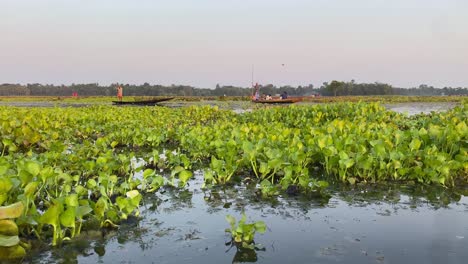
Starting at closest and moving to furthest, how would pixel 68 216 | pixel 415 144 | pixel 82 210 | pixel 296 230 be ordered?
pixel 68 216 < pixel 82 210 < pixel 296 230 < pixel 415 144

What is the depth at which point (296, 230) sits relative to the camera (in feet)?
11.3

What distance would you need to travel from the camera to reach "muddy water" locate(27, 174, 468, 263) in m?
2.89

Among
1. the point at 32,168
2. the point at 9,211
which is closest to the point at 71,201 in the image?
the point at 9,211

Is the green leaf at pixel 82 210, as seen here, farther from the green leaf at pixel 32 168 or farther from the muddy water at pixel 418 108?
the muddy water at pixel 418 108

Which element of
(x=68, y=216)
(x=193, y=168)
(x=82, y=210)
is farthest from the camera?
(x=193, y=168)

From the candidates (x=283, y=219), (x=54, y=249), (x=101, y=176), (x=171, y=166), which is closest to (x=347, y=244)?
(x=283, y=219)

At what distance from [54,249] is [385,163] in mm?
3776

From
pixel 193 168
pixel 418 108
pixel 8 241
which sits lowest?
pixel 418 108

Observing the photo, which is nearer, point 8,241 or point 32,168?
point 8,241

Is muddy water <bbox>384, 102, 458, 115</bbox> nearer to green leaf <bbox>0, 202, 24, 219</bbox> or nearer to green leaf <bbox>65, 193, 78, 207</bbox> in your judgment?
green leaf <bbox>65, 193, 78, 207</bbox>

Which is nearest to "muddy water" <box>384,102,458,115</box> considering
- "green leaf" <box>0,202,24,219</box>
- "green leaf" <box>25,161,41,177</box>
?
"green leaf" <box>25,161,41,177</box>

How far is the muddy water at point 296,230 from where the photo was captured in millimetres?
2893

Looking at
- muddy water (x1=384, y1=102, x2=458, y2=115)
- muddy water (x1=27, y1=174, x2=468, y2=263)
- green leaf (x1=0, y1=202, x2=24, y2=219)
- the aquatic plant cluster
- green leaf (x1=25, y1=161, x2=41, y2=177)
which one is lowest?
muddy water (x1=384, y1=102, x2=458, y2=115)

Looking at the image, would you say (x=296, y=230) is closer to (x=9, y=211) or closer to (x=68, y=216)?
(x=68, y=216)
